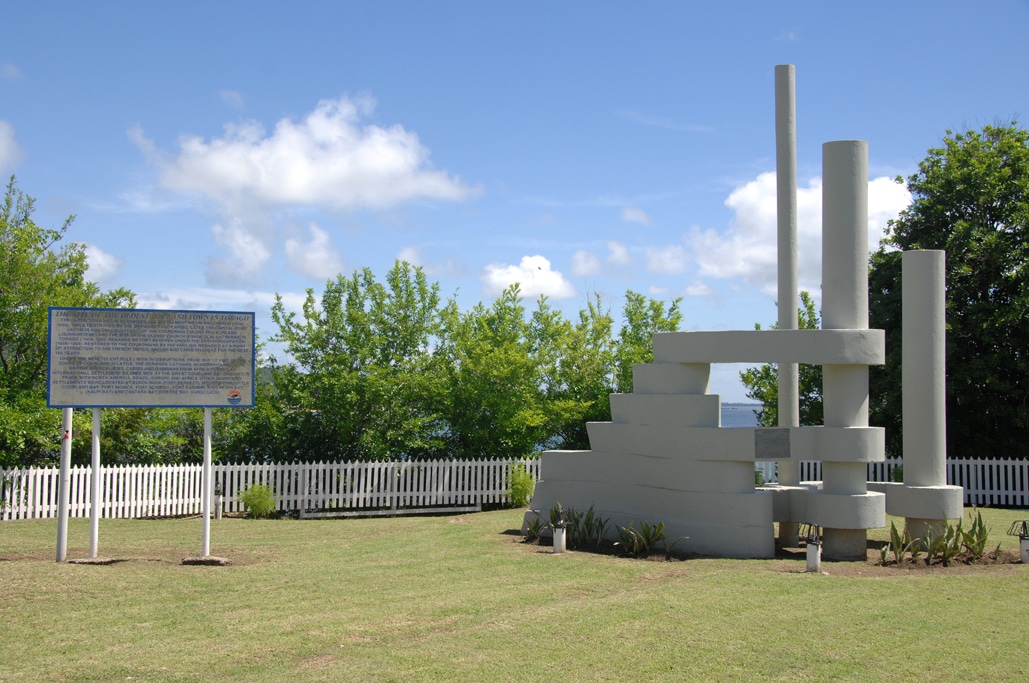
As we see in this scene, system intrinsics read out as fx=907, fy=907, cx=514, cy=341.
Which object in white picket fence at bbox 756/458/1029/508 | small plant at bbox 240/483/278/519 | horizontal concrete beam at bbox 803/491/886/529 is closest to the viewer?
horizontal concrete beam at bbox 803/491/886/529

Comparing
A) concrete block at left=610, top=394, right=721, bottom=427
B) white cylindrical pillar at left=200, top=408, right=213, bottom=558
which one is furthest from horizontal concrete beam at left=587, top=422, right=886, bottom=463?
white cylindrical pillar at left=200, top=408, right=213, bottom=558

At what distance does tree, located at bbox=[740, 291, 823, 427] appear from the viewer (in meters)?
24.9

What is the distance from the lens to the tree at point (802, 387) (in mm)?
24938

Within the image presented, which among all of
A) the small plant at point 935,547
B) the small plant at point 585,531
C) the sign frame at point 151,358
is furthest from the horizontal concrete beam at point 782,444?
the sign frame at point 151,358

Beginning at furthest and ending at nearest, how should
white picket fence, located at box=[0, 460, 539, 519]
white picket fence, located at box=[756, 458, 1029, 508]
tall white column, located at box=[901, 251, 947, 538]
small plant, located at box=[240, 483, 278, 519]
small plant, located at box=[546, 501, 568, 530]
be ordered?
white picket fence, located at box=[756, 458, 1029, 508] < small plant, located at box=[240, 483, 278, 519] < white picket fence, located at box=[0, 460, 539, 519] < tall white column, located at box=[901, 251, 947, 538] < small plant, located at box=[546, 501, 568, 530]

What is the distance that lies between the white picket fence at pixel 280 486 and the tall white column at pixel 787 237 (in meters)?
7.57

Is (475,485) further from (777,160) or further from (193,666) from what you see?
(193,666)

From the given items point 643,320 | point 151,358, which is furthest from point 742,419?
point 151,358

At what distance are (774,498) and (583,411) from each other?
32.6 feet

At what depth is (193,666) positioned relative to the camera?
720cm

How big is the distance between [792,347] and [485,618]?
257 inches

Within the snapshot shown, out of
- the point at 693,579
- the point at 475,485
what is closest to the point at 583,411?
the point at 475,485

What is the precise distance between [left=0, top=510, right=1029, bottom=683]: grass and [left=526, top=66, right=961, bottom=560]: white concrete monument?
0.97 m

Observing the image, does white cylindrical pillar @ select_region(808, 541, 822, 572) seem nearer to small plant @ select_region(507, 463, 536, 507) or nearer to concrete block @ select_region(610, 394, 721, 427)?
concrete block @ select_region(610, 394, 721, 427)
